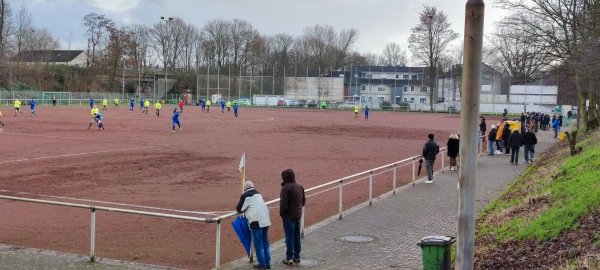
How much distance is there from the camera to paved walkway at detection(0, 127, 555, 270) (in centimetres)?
896

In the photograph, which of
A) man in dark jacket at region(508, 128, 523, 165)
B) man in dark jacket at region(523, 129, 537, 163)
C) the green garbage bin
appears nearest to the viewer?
the green garbage bin

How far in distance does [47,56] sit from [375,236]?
98830mm

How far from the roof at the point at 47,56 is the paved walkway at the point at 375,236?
81.6m

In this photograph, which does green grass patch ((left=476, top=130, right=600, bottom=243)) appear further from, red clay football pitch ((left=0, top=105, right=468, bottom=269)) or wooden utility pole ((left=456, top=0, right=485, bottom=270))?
red clay football pitch ((left=0, top=105, right=468, bottom=269))

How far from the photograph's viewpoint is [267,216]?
8914mm

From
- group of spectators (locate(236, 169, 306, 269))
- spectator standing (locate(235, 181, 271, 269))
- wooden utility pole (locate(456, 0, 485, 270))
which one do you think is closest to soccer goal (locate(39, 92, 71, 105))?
group of spectators (locate(236, 169, 306, 269))

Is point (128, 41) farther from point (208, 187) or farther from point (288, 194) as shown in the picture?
point (288, 194)

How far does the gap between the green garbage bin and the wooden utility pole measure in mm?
1296

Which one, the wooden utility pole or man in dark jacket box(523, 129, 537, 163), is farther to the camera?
man in dark jacket box(523, 129, 537, 163)

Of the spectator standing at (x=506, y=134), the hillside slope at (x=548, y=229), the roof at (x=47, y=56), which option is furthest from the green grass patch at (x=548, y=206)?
the roof at (x=47, y=56)

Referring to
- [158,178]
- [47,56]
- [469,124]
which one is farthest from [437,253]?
[47,56]

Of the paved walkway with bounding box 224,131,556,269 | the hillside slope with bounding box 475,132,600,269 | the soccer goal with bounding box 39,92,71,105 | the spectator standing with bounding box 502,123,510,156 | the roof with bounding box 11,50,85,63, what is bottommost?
the paved walkway with bounding box 224,131,556,269

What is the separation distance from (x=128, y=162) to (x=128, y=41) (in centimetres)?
8234

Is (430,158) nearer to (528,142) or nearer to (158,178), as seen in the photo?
(528,142)
